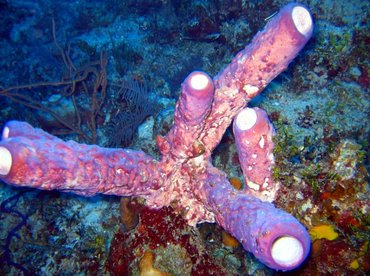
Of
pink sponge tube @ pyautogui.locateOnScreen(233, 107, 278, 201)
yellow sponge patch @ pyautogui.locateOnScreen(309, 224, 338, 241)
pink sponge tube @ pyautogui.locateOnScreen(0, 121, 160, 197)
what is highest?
pink sponge tube @ pyautogui.locateOnScreen(233, 107, 278, 201)

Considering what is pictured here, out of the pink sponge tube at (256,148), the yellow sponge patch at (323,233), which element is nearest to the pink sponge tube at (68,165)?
the pink sponge tube at (256,148)

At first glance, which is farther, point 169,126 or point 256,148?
point 169,126

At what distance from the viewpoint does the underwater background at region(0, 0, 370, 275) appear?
2436 mm

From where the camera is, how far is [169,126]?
3.78 metres

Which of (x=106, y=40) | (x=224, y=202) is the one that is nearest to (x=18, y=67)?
(x=106, y=40)

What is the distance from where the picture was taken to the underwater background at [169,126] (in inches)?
95.9

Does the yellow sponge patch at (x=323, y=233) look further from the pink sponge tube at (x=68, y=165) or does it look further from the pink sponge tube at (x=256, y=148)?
the pink sponge tube at (x=68, y=165)

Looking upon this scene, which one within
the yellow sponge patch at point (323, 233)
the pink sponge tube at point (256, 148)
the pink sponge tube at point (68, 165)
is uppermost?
the pink sponge tube at point (256, 148)

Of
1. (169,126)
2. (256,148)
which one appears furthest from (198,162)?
(169,126)

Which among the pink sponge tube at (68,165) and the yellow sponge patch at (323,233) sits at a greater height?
the pink sponge tube at (68,165)

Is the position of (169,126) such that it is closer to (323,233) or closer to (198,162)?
(198,162)

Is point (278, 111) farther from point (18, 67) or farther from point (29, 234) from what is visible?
point (18, 67)

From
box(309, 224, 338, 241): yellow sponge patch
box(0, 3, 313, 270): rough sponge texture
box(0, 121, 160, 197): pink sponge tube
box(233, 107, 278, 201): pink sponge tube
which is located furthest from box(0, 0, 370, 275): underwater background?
box(0, 121, 160, 197): pink sponge tube

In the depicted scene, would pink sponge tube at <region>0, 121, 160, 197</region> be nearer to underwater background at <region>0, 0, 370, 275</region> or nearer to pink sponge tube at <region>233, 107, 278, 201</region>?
underwater background at <region>0, 0, 370, 275</region>
